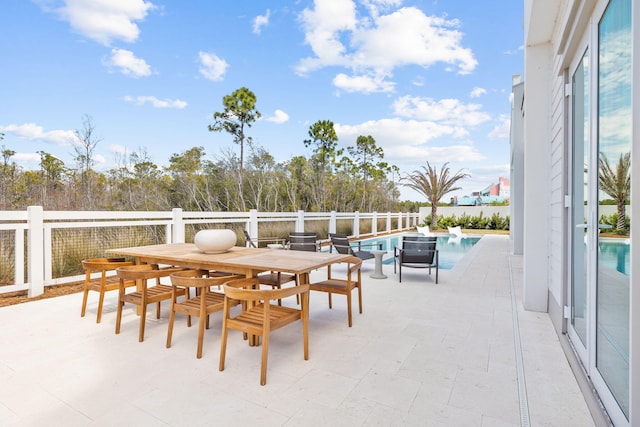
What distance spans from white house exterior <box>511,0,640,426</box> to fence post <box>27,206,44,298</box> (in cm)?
598

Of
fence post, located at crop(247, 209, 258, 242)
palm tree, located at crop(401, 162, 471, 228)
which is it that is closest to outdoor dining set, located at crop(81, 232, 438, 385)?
fence post, located at crop(247, 209, 258, 242)

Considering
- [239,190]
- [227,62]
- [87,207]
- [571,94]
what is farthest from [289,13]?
[571,94]

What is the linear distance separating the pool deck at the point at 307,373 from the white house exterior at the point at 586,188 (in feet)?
1.04

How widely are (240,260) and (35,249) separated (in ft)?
11.2

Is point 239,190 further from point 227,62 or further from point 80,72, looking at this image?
point 80,72

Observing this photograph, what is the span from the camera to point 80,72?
10.8m

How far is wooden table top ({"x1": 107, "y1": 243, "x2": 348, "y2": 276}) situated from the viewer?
2828 mm

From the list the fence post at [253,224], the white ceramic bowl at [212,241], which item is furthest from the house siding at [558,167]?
the fence post at [253,224]

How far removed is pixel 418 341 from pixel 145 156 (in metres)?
12.1

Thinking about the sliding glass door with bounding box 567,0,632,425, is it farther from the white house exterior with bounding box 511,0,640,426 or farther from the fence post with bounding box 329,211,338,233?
the fence post with bounding box 329,211,338,233

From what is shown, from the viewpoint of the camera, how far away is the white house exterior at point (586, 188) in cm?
149

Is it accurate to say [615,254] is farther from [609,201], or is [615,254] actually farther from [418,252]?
[418,252]

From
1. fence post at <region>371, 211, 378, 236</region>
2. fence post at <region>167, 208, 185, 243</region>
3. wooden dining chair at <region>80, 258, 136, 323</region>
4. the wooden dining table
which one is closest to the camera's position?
the wooden dining table

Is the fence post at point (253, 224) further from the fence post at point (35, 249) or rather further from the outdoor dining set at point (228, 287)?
the fence post at point (35, 249)
